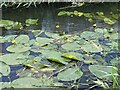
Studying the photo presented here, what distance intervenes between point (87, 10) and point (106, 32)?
27.7 inches

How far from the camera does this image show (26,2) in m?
3.30

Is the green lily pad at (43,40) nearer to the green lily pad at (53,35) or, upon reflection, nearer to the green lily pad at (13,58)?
the green lily pad at (53,35)

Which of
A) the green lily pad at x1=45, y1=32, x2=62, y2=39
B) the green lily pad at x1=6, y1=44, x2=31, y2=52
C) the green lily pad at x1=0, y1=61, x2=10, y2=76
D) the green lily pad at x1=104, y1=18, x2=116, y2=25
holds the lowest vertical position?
the green lily pad at x1=0, y1=61, x2=10, y2=76

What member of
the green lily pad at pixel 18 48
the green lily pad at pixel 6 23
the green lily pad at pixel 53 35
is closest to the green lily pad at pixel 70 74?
the green lily pad at pixel 18 48

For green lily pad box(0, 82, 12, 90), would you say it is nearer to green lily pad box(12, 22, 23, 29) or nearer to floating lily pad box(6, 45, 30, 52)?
floating lily pad box(6, 45, 30, 52)

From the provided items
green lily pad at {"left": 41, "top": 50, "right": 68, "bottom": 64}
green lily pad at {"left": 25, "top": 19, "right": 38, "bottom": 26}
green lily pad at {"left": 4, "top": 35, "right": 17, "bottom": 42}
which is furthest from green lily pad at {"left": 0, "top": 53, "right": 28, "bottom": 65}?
green lily pad at {"left": 25, "top": 19, "right": 38, "bottom": 26}

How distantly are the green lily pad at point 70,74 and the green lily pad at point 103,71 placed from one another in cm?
10

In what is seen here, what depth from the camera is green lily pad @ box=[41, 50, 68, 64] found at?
7.05 ft

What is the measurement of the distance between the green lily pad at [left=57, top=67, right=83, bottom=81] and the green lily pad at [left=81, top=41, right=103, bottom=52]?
0.30 meters

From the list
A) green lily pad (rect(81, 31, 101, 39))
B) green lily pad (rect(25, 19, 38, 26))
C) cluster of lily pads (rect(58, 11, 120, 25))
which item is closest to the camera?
green lily pad (rect(81, 31, 101, 39))

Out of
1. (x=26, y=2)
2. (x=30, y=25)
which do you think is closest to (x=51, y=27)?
(x=30, y=25)

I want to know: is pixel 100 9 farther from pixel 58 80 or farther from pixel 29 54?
pixel 58 80

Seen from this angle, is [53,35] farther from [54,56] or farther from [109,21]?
[109,21]

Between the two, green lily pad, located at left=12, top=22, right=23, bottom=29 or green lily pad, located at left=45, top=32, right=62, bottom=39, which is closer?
green lily pad, located at left=45, top=32, right=62, bottom=39
